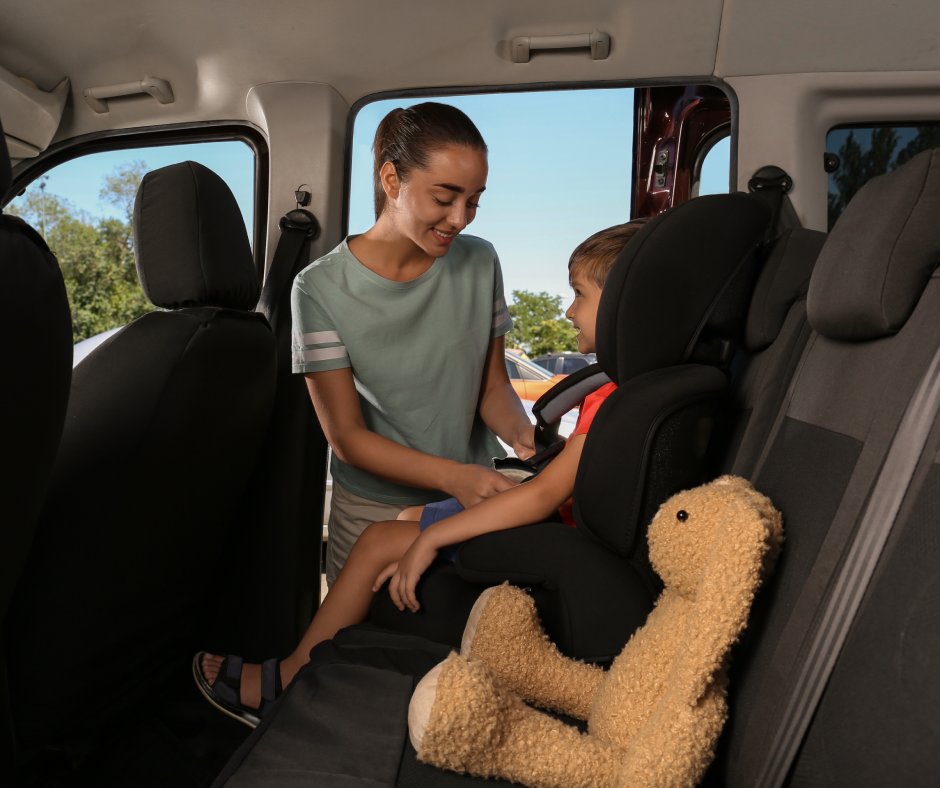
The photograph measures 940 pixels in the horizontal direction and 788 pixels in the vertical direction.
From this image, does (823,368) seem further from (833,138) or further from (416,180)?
(833,138)

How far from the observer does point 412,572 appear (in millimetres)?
1350

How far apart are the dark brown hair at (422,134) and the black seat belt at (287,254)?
0.37 meters

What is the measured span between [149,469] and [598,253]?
853mm

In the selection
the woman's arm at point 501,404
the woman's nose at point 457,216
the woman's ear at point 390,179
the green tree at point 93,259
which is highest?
the woman's ear at point 390,179

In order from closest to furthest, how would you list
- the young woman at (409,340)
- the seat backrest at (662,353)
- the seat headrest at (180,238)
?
1. the seat backrest at (662,353)
2. the seat headrest at (180,238)
3. the young woman at (409,340)

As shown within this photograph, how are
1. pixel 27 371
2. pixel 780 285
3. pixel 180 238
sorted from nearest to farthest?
pixel 27 371
pixel 780 285
pixel 180 238

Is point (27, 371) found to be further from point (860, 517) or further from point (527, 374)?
point (527, 374)

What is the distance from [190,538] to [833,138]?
161 cm

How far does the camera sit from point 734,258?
119cm

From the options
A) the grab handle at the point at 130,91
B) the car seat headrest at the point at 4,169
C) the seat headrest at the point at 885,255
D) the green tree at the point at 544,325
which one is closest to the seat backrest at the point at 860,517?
the seat headrest at the point at 885,255

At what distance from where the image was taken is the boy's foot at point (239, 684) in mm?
1547

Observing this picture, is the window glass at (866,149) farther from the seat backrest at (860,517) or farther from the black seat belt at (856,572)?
the black seat belt at (856,572)

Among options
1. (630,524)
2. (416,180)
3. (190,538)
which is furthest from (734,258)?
(190,538)

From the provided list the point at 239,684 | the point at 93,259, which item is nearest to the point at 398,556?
the point at 239,684
